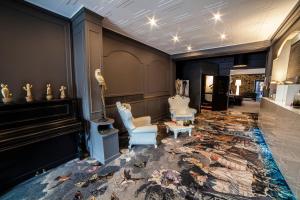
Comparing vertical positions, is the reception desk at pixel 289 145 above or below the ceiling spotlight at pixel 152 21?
below

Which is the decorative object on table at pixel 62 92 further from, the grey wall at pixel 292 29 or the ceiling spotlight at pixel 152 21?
the grey wall at pixel 292 29

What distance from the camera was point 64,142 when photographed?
8.72 ft

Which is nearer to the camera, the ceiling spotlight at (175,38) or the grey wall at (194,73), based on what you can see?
the ceiling spotlight at (175,38)

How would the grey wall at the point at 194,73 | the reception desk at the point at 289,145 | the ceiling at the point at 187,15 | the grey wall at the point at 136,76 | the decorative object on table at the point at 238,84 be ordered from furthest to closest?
the decorative object on table at the point at 238,84 → the grey wall at the point at 194,73 → the grey wall at the point at 136,76 → the ceiling at the point at 187,15 → the reception desk at the point at 289,145

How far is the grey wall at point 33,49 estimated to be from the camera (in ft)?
6.81

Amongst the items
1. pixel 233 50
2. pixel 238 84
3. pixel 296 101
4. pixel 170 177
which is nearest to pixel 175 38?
pixel 233 50

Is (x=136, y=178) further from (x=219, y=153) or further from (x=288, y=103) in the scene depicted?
(x=288, y=103)

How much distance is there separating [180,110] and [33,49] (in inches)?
180

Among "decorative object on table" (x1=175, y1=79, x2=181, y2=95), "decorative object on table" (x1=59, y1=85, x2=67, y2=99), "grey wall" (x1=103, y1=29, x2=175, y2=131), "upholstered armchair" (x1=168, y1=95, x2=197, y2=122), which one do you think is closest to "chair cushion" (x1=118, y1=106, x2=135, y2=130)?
"grey wall" (x1=103, y1=29, x2=175, y2=131)

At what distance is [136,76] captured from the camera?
448 cm

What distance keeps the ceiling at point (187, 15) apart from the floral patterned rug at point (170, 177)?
284 cm

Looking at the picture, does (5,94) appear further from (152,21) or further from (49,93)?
(152,21)

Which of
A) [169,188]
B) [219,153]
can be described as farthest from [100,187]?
[219,153]

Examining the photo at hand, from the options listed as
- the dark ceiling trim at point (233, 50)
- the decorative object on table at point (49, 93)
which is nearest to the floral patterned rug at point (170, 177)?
the decorative object on table at point (49, 93)
